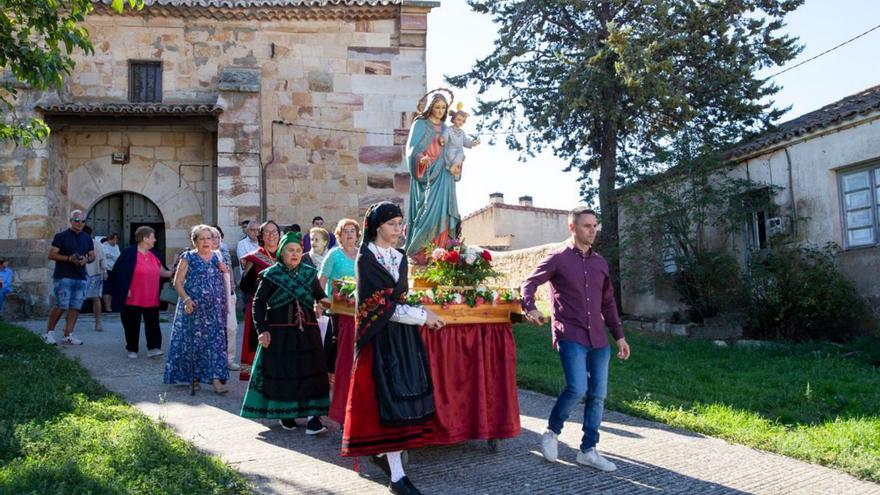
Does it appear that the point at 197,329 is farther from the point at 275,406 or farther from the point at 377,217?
the point at 377,217

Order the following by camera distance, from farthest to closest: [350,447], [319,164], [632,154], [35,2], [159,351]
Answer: [632,154], [319,164], [159,351], [35,2], [350,447]

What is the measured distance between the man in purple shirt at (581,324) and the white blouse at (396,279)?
79cm

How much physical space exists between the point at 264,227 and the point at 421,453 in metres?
3.41

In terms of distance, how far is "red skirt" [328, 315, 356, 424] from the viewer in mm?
5211

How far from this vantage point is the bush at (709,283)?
13.0 m

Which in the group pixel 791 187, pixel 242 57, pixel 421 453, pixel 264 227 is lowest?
pixel 421 453

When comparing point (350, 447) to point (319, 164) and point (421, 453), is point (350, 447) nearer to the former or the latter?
point (421, 453)

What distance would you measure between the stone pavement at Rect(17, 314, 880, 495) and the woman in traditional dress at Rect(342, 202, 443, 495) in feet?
1.01

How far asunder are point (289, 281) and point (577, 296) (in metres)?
2.43

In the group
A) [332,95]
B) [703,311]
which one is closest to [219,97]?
[332,95]

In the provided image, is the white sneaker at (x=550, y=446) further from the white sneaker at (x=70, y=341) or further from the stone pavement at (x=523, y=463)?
the white sneaker at (x=70, y=341)

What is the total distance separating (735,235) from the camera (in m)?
14.0

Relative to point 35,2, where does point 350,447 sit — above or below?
below

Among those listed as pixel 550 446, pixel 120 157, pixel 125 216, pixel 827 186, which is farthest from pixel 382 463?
pixel 120 157
